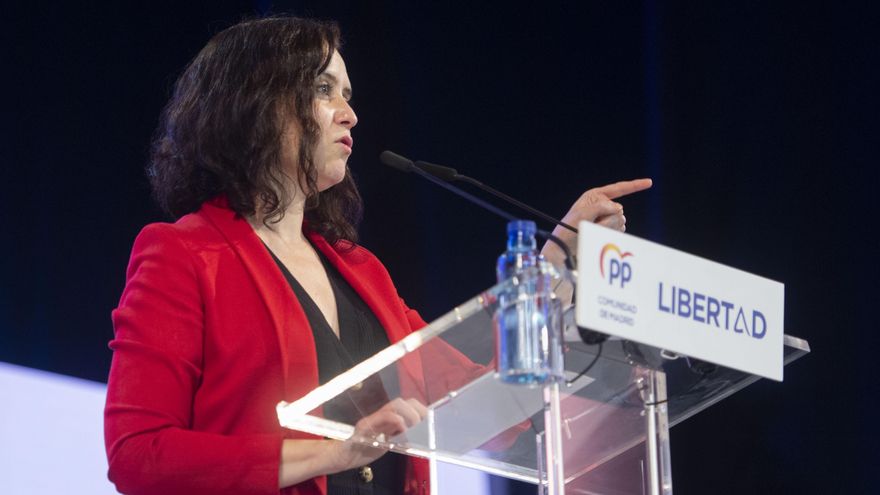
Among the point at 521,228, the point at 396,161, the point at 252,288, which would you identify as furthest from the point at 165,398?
the point at 521,228

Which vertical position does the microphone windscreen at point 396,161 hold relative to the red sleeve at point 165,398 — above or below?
above

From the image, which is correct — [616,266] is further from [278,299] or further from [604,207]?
[278,299]

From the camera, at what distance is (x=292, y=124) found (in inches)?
85.7

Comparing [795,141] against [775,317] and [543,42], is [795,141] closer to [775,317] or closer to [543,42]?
[543,42]

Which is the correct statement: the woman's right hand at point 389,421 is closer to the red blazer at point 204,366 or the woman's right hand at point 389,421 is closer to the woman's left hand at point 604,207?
the red blazer at point 204,366

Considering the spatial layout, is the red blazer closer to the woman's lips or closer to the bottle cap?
the woman's lips

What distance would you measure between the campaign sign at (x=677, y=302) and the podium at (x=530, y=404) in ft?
0.27

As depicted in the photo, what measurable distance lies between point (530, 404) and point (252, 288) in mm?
555

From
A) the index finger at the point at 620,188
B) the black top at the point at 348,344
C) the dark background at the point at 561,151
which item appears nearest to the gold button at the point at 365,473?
the black top at the point at 348,344

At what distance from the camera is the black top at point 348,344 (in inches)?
72.7

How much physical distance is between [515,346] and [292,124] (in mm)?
923

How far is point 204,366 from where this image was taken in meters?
1.87

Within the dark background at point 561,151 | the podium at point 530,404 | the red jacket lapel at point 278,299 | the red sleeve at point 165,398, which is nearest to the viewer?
the podium at point 530,404

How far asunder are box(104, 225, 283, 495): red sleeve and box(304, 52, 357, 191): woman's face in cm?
35
